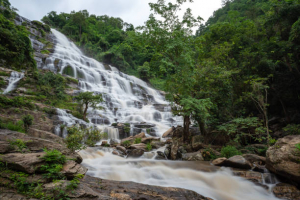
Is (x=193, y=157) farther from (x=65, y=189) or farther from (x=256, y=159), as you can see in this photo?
(x=65, y=189)

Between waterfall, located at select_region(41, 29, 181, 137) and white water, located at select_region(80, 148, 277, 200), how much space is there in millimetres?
7578

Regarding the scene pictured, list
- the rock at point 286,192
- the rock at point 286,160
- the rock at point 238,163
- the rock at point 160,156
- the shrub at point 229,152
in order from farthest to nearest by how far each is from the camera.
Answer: the rock at point 160,156 < the shrub at point 229,152 < the rock at point 238,163 < the rock at point 286,160 < the rock at point 286,192

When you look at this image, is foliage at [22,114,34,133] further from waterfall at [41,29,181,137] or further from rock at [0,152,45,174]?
waterfall at [41,29,181,137]

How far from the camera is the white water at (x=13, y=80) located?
536 inches

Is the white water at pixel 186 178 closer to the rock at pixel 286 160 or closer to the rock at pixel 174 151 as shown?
the rock at pixel 286 160

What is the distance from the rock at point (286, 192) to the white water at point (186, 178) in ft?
0.70

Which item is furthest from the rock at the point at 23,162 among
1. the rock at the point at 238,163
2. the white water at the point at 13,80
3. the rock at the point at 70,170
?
the white water at the point at 13,80

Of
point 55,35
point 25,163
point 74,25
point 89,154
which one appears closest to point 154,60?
point 89,154

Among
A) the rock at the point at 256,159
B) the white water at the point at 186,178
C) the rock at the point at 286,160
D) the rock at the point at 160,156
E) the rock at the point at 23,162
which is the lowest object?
the rock at the point at 160,156

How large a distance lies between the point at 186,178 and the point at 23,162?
200 inches

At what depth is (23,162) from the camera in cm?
338

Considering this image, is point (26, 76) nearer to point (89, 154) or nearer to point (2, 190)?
point (89, 154)

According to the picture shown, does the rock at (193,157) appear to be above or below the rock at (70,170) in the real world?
below

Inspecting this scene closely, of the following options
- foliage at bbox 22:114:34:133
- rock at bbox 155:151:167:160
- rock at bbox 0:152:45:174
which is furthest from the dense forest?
foliage at bbox 22:114:34:133
